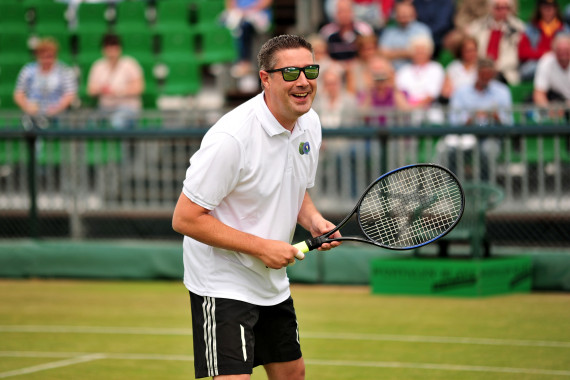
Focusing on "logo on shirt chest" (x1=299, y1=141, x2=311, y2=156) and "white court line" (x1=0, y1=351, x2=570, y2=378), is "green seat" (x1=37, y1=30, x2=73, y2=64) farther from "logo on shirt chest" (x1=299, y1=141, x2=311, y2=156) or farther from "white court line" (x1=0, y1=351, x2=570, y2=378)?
"logo on shirt chest" (x1=299, y1=141, x2=311, y2=156)

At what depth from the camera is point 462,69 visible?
12289 millimetres

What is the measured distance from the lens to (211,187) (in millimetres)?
4469

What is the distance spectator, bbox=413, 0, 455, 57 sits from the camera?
1343cm

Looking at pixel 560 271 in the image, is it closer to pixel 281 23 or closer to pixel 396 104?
pixel 396 104

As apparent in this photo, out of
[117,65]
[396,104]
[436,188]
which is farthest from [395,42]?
[436,188]

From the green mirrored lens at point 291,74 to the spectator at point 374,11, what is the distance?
972 centimetres

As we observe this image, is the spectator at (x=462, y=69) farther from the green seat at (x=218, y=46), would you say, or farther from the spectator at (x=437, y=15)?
the green seat at (x=218, y=46)

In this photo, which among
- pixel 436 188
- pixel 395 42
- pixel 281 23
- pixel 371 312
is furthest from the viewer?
pixel 281 23

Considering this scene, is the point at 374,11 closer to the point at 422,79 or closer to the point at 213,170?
the point at 422,79

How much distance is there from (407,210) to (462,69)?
7167mm

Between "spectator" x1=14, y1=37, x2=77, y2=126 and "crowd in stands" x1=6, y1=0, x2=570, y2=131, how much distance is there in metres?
0.01

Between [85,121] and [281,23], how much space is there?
4841 millimetres

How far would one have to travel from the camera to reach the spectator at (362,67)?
12.8m

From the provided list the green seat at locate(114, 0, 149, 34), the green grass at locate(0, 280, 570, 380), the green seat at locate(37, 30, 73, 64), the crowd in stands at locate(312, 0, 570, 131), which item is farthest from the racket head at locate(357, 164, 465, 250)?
the green seat at locate(37, 30, 73, 64)
